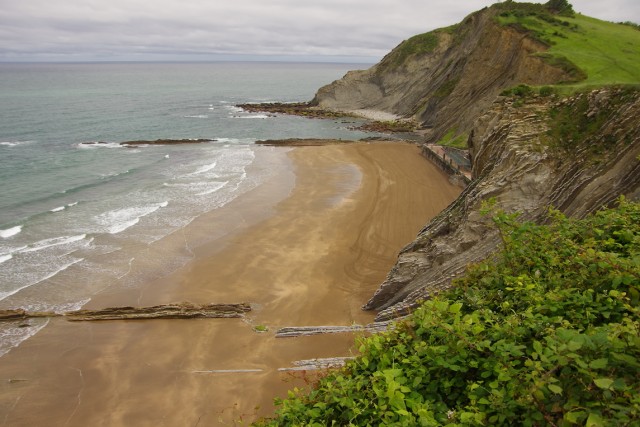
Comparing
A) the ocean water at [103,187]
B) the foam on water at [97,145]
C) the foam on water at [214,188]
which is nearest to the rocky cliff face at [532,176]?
the ocean water at [103,187]

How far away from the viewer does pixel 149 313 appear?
20.0 metres

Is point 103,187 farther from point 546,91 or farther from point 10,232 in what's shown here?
point 546,91

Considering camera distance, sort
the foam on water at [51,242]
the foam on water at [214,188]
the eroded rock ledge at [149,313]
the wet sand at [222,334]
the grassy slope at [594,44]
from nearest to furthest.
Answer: the wet sand at [222,334], the eroded rock ledge at [149,313], the foam on water at [51,242], the grassy slope at [594,44], the foam on water at [214,188]

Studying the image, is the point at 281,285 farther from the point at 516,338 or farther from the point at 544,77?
the point at 544,77

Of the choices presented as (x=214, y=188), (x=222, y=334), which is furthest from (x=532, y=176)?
(x=214, y=188)

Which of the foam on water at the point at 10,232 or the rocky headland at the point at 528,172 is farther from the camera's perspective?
the foam on water at the point at 10,232

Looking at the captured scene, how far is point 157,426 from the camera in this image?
14.1 metres

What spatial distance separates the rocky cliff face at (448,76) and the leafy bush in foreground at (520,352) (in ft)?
114

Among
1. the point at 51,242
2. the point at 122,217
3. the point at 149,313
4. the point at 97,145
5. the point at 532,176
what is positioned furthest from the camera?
the point at 97,145

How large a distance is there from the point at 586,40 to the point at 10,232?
53521 millimetres

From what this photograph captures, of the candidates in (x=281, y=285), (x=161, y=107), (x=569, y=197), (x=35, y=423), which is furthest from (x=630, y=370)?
(x=161, y=107)

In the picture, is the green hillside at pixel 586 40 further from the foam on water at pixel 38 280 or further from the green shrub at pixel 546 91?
the foam on water at pixel 38 280

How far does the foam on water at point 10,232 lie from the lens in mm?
28797

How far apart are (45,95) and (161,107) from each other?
4053 centimetres
